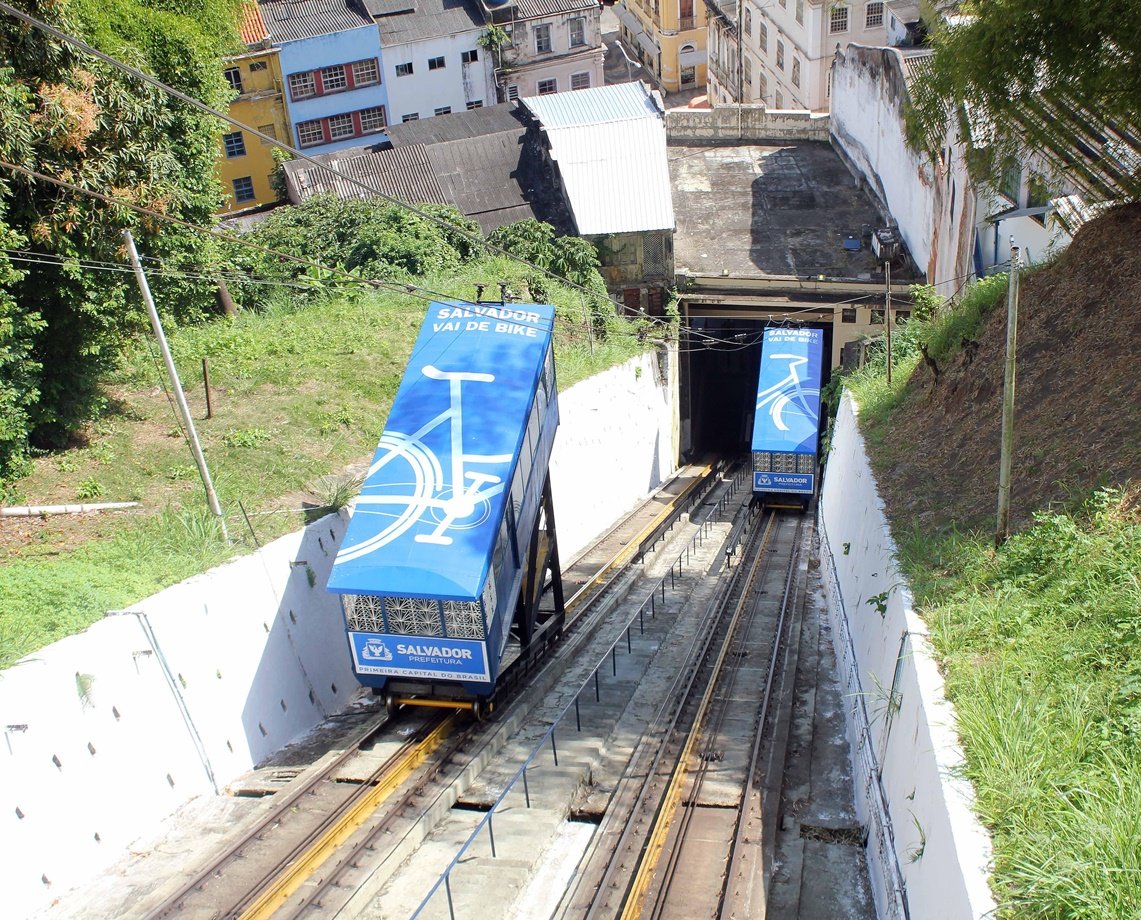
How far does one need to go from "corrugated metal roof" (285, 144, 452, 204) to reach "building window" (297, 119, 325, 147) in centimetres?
1340

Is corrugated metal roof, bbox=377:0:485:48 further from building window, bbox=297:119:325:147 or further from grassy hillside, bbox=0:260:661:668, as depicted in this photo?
grassy hillside, bbox=0:260:661:668

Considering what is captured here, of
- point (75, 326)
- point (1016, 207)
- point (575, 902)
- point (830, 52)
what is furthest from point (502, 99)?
point (575, 902)

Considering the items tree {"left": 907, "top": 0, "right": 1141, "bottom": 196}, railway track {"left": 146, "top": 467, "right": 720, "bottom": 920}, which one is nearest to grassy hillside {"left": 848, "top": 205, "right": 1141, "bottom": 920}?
tree {"left": 907, "top": 0, "right": 1141, "bottom": 196}

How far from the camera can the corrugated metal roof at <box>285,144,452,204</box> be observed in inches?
1342

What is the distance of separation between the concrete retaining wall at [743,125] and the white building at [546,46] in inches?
414

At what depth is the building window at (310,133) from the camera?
4788 cm

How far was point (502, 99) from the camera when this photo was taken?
169ft

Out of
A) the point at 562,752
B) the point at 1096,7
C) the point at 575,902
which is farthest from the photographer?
the point at 562,752

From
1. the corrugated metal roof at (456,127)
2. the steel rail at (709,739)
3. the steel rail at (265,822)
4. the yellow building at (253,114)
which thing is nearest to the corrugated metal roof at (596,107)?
the corrugated metal roof at (456,127)

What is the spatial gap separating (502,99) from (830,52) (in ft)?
54.9

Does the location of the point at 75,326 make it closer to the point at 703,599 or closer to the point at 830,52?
the point at 703,599

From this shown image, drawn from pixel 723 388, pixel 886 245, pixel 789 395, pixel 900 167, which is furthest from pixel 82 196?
pixel 723 388

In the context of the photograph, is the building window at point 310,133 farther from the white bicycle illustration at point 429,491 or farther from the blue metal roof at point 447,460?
the white bicycle illustration at point 429,491

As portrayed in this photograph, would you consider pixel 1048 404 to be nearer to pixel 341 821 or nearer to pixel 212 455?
pixel 341 821
